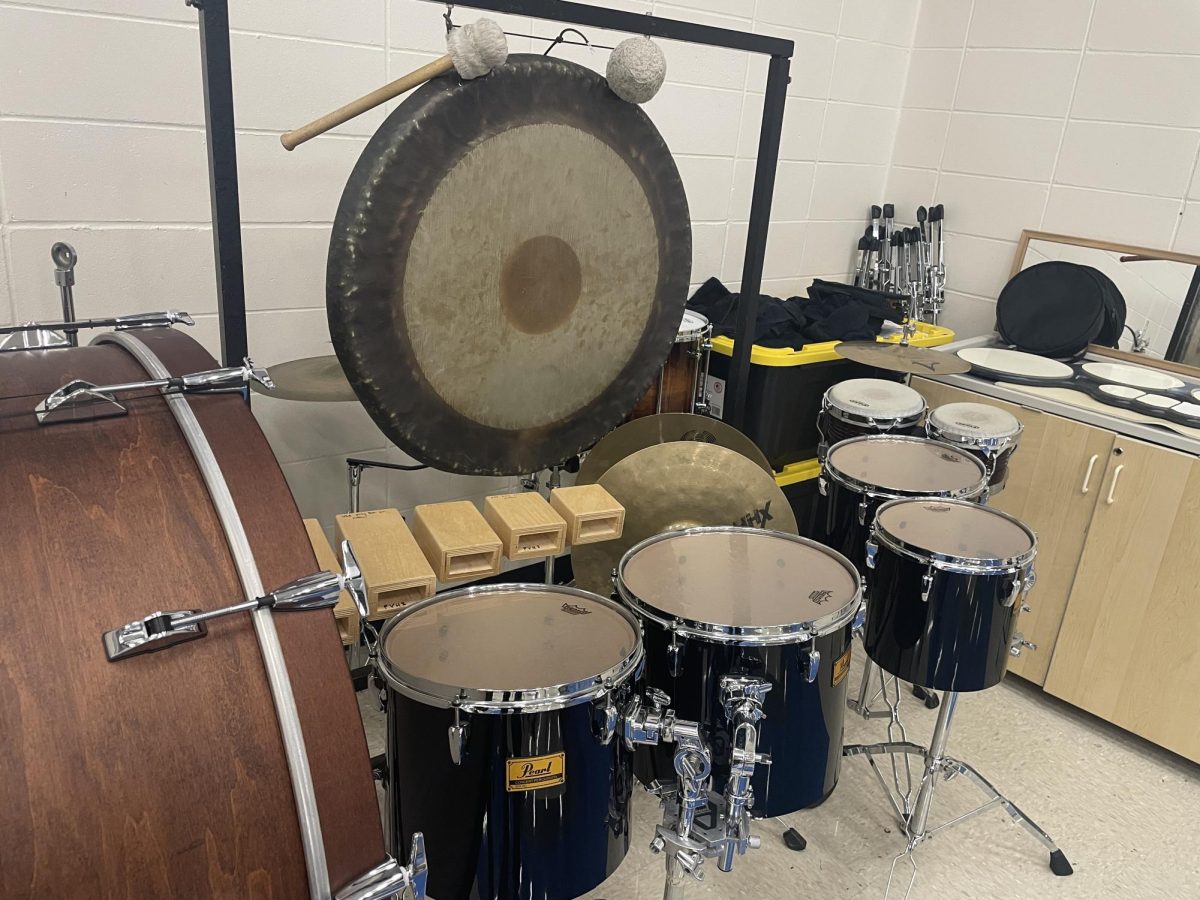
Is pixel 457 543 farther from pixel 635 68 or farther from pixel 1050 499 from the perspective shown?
pixel 1050 499

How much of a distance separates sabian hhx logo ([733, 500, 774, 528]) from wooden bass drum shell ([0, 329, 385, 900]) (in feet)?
3.79

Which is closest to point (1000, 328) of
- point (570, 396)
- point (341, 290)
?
point (570, 396)

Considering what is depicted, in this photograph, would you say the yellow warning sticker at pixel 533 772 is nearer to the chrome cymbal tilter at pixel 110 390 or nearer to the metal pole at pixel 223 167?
the chrome cymbal tilter at pixel 110 390

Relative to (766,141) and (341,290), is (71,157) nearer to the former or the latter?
Answer: (341,290)

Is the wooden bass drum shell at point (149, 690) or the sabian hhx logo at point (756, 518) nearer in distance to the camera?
the wooden bass drum shell at point (149, 690)

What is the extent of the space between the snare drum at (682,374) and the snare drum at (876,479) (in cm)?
45

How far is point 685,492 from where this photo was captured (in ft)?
6.31

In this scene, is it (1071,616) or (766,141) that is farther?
(1071,616)

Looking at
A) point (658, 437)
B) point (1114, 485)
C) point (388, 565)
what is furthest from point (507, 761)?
point (1114, 485)

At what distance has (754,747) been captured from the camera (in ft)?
4.42

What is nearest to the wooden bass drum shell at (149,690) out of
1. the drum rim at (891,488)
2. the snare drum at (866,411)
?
the drum rim at (891,488)

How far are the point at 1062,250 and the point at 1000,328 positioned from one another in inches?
12.1

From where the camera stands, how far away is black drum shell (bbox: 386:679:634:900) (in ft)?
3.93

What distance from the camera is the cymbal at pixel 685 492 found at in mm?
1911
